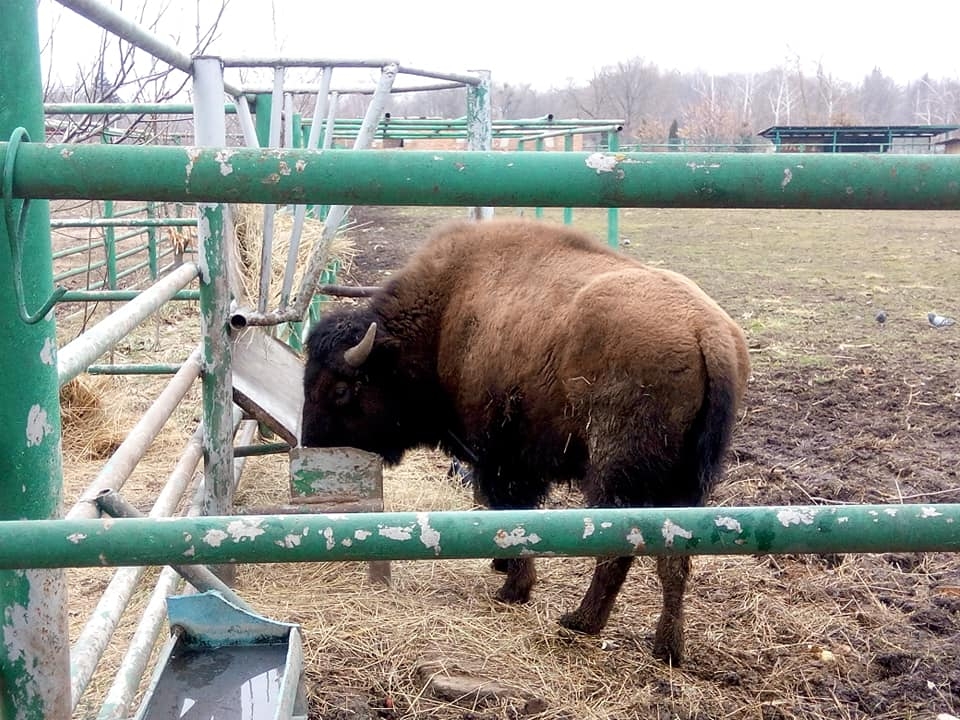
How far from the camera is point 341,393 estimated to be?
4.65m

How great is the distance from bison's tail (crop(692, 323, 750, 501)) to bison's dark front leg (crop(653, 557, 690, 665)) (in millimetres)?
357

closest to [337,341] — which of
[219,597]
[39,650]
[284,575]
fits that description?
[284,575]

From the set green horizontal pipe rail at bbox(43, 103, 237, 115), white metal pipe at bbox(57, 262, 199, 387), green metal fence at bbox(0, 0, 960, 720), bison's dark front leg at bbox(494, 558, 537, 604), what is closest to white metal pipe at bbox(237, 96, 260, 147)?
green horizontal pipe rail at bbox(43, 103, 237, 115)

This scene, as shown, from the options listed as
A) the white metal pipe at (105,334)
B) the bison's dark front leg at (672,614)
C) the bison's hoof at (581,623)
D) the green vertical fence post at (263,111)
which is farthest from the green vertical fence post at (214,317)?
the bison's dark front leg at (672,614)

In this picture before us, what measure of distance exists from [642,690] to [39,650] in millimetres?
2516

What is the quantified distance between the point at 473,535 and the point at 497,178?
1.57ft

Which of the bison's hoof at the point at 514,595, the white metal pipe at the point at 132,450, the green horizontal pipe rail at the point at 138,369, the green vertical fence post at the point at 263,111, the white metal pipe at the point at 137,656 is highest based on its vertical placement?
the green vertical fence post at the point at 263,111

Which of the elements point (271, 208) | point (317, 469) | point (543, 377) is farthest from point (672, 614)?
point (271, 208)

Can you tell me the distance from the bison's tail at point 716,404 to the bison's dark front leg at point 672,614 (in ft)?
1.17

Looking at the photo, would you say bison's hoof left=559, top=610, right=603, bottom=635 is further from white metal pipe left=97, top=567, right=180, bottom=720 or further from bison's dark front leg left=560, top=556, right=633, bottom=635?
white metal pipe left=97, top=567, right=180, bottom=720

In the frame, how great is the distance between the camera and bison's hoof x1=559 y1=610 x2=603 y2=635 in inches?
153

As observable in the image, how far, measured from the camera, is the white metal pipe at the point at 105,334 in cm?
171

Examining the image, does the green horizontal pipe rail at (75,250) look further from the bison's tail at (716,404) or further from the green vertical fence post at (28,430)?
the green vertical fence post at (28,430)

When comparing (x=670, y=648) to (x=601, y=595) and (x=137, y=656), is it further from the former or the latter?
(x=137, y=656)
